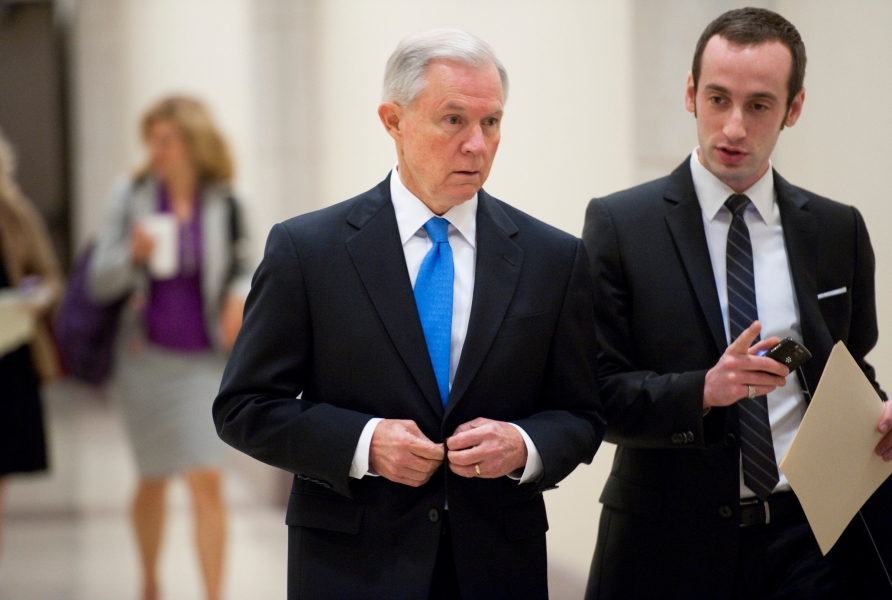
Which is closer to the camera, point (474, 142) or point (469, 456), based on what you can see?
point (469, 456)

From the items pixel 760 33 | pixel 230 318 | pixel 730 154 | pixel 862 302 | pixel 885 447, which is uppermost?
pixel 760 33

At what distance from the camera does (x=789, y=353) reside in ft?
7.19

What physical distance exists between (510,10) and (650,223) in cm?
243

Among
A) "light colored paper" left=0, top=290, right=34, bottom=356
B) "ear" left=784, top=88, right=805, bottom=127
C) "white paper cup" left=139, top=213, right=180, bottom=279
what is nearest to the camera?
"ear" left=784, top=88, right=805, bottom=127

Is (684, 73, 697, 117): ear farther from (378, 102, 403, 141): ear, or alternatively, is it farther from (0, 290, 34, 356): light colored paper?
(0, 290, 34, 356): light colored paper

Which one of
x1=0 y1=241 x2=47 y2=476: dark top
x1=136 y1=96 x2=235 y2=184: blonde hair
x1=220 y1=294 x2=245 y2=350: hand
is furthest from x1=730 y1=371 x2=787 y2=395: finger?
x1=0 y1=241 x2=47 y2=476: dark top

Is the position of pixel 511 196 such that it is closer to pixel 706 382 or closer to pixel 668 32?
pixel 668 32

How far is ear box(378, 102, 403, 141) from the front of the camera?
2.25 m

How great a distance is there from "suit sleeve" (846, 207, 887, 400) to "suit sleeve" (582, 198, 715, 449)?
21.7 inches

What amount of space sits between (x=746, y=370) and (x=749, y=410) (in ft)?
0.92

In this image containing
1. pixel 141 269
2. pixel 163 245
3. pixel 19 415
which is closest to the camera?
pixel 163 245

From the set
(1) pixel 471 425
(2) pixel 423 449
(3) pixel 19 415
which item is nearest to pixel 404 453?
(2) pixel 423 449

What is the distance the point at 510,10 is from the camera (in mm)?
4695

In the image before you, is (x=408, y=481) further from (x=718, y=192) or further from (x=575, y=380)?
(x=718, y=192)
